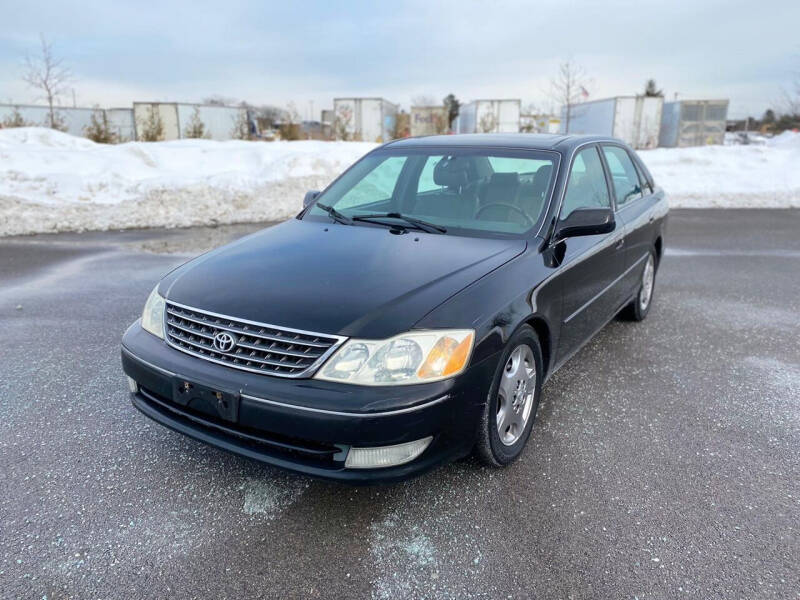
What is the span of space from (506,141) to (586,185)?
0.61m

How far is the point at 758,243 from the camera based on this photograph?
9.27m

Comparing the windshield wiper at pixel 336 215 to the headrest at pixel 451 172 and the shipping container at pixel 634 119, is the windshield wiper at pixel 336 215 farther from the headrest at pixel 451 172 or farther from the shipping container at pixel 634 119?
the shipping container at pixel 634 119

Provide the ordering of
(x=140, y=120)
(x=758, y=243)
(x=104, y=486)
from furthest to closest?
(x=140, y=120), (x=758, y=243), (x=104, y=486)

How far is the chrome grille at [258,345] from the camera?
92.0 inches

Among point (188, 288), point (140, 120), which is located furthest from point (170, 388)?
point (140, 120)

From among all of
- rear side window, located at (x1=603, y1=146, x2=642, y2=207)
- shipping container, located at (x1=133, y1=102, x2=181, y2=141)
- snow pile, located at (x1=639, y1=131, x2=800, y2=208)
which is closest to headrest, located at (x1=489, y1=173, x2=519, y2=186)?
rear side window, located at (x1=603, y1=146, x2=642, y2=207)

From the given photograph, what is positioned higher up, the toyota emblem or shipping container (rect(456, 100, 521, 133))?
shipping container (rect(456, 100, 521, 133))

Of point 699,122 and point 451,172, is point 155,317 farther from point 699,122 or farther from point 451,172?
point 699,122

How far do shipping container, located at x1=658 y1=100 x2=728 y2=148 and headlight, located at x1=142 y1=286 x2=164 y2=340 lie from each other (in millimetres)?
40567

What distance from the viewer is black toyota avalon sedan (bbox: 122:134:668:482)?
2.31 m

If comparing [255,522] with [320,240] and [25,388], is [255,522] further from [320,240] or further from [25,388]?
[25,388]

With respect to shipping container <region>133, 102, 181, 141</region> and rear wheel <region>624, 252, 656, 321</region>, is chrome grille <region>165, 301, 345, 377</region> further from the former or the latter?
shipping container <region>133, 102, 181, 141</region>

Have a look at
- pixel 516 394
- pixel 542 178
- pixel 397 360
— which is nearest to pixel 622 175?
pixel 542 178

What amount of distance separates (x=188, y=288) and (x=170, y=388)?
519 millimetres
